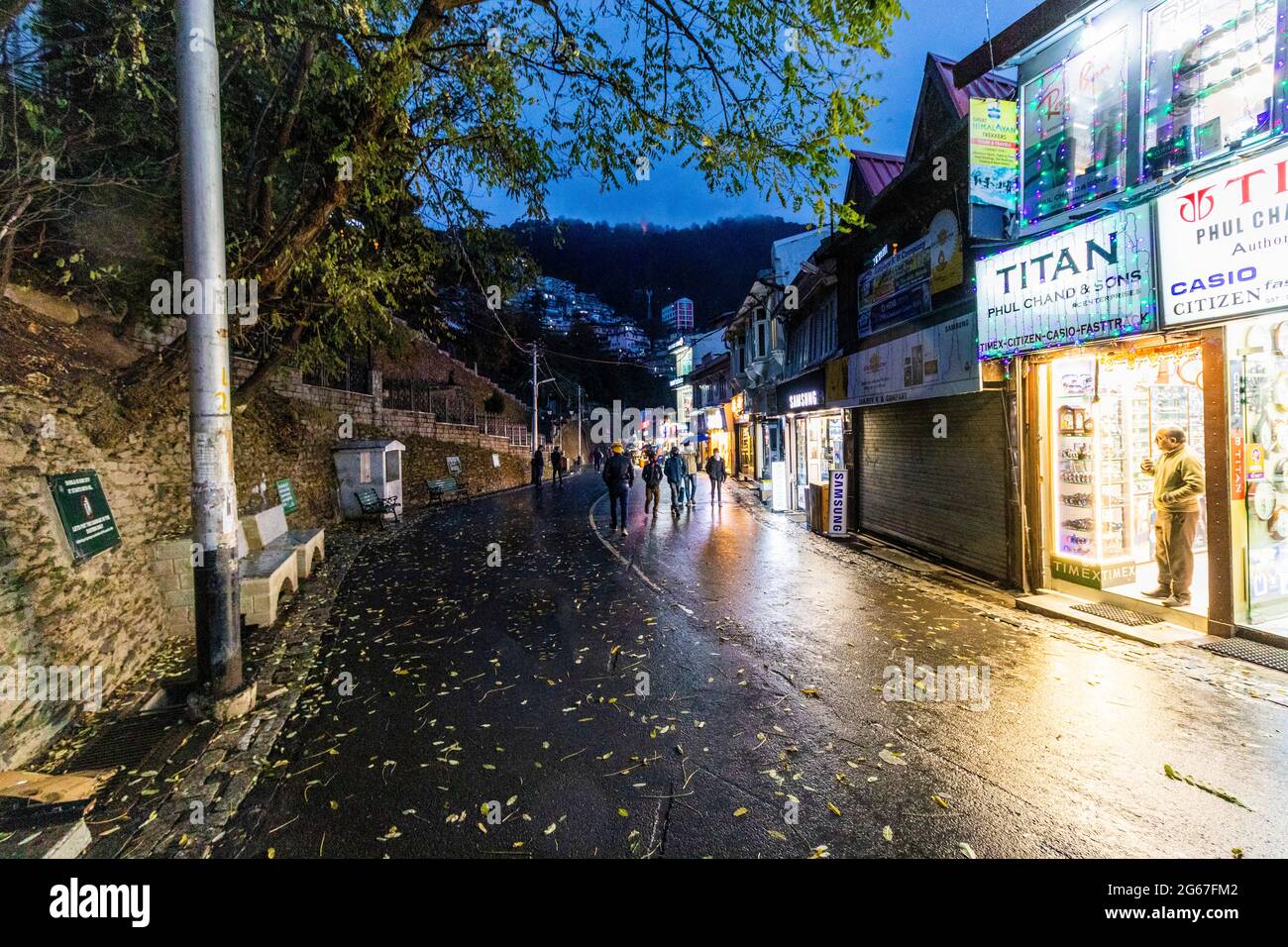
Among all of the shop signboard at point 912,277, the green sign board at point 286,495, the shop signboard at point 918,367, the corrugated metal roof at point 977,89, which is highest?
the corrugated metal roof at point 977,89

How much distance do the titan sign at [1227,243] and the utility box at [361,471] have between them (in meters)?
17.9

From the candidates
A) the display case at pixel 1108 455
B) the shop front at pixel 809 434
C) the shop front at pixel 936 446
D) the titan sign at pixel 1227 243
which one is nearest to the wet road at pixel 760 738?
the display case at pixel 1108 455

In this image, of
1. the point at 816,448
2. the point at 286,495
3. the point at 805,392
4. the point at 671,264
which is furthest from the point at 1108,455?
the point at 671,264

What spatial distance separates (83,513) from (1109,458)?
1216 centimetres

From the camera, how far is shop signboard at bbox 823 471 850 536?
44.7 ft

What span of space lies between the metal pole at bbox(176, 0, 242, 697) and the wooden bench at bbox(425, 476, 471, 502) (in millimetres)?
17781

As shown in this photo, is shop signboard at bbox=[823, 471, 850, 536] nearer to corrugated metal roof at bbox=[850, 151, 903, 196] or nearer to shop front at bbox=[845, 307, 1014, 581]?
shop front at bbox=[845, 307, 1014, 581]

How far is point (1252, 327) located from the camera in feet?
19.3

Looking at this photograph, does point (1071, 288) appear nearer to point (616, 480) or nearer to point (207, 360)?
point (207, 360)

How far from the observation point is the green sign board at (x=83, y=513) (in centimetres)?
520

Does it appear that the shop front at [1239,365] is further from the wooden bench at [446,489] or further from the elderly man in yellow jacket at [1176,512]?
the wooden bench at [446,489]

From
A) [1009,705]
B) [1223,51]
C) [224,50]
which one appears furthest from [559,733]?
[224,50]

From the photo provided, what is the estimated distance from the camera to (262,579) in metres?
7.38
